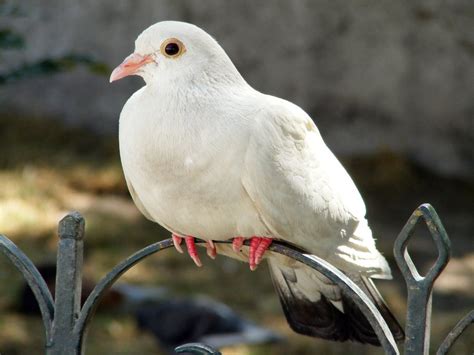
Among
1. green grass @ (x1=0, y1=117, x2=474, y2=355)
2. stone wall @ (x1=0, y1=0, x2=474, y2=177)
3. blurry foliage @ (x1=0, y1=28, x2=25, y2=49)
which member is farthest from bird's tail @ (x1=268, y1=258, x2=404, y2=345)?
stone wall @ (x1=0, y1=0, x2=474, y2=177)

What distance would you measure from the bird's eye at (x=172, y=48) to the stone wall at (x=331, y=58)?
4250 millimetres

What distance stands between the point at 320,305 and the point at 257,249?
1.00ft

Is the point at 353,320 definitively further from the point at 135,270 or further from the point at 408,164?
the point at 408,164

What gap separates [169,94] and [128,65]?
107 mm

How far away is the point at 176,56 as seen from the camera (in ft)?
6.06

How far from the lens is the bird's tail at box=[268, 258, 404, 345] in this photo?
81.1 inches

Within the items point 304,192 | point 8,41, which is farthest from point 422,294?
point 8,41

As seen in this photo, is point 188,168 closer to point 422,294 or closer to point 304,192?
point 304,192

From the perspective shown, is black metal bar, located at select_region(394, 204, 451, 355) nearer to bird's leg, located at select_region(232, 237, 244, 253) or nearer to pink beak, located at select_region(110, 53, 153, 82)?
bird's leg, located at select_region(232, 237, 244, 253)

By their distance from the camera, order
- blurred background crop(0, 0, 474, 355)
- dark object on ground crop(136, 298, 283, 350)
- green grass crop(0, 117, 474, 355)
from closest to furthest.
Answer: dark object on ground crop(136, 298, 283, 350)
green grass crop(0, 117, 474, 355)
blurred background crop(0, 0, 474, 355)

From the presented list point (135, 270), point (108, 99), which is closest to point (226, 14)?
point (108, 99)

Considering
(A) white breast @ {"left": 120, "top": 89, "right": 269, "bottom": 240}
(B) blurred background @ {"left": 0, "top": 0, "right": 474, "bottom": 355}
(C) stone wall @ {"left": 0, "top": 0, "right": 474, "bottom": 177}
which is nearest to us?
(A) white breast @ {"left": 120, "top": 89, "right": 269, "bottom": 240}

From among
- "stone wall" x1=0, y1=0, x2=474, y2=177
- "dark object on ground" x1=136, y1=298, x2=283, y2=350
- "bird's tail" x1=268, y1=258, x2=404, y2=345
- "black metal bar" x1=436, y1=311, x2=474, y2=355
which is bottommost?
"black metal bar" x1=436, y1=311, x2=474, y2=355

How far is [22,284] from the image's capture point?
14.7 ft
